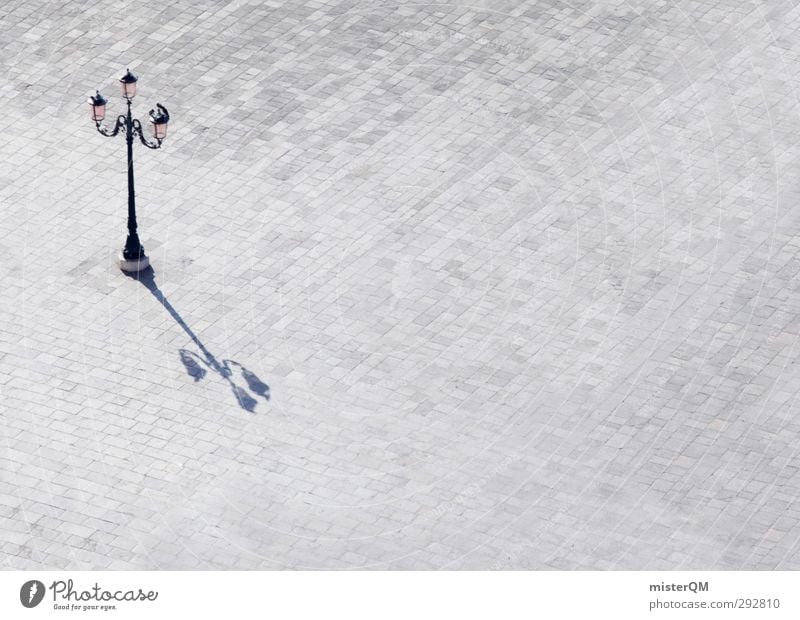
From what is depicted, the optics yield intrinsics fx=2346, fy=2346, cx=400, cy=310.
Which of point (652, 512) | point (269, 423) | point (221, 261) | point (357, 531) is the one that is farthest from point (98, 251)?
point (652, 512)

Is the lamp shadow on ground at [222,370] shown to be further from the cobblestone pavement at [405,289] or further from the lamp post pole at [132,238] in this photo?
the lamp post pole at [132,238]

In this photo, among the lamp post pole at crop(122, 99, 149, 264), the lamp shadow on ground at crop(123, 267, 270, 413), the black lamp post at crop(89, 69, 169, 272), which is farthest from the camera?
the lamp post pole at crop(122, 99, 149, 264)

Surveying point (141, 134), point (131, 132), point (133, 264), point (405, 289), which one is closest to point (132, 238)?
point (133, 264)

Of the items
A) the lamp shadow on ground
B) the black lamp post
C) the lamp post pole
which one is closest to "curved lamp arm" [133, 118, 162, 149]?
the black lamp post

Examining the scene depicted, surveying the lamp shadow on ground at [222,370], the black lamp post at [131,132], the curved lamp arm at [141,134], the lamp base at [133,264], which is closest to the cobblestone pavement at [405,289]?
the lamp shadow on ground at [222,370]

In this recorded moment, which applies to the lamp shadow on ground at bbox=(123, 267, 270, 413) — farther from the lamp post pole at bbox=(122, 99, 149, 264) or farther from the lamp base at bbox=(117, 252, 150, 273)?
the lamp post pole at bbox=(122, 99, 149, 264)

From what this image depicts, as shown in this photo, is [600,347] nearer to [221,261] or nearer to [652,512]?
[652,512]

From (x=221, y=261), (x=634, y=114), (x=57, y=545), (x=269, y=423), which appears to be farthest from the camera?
(x=634, y=114)
